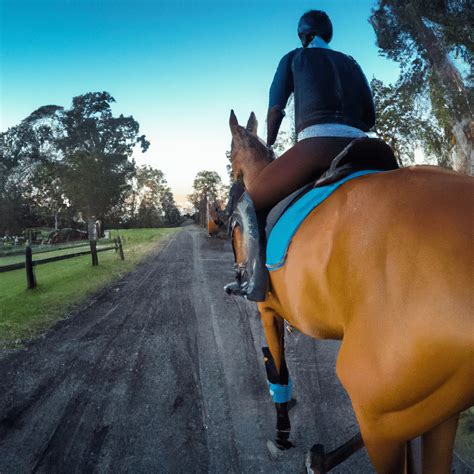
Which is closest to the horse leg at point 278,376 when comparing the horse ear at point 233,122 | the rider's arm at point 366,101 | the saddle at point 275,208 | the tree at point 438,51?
the saddle at point 275,208

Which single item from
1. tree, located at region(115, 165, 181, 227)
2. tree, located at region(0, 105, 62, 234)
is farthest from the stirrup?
tree, located at region(115, 165, 181, 227)

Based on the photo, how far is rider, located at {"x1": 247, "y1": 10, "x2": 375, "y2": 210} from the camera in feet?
6.08

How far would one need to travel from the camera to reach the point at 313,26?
2.15 metres

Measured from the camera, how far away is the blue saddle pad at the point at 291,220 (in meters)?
1.56

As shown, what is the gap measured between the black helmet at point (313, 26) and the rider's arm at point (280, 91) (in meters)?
0.18

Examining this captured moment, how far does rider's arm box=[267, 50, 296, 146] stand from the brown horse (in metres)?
1.15

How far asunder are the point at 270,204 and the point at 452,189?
3.75ft

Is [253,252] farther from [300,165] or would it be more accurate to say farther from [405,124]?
[405,124]

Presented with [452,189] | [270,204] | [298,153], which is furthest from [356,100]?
[452,189]

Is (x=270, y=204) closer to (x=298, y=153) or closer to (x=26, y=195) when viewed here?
(x=298, y=153)

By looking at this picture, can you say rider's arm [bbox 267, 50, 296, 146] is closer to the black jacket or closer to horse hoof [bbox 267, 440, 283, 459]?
the black jacket

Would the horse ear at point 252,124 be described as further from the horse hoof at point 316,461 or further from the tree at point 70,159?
the tree at point 70,159

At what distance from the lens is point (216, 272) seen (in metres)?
10.7

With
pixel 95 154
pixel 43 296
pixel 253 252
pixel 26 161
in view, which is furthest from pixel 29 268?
pixel 26 161
